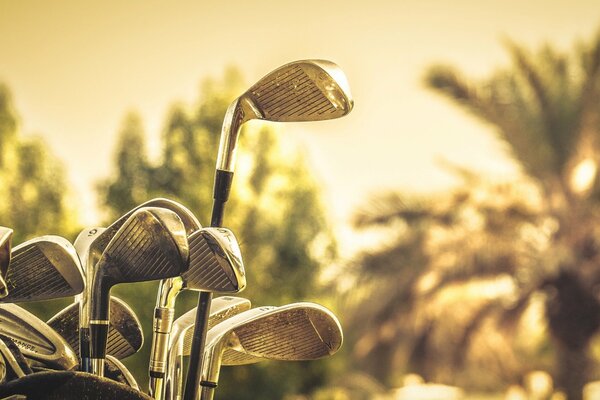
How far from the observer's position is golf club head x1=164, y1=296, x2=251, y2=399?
1685 mm

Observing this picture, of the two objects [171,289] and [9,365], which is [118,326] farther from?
[9,365]

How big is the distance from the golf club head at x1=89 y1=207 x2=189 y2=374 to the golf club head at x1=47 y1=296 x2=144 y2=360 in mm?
215

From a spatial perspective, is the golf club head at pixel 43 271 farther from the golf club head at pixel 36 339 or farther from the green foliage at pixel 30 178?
the green foliage at pixel 30 178

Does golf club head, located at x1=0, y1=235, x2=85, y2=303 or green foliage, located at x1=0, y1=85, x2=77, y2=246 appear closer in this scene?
golf club head, located at x1=0, y1=235, x2=85, y2=303

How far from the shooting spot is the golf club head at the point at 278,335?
164 centimetres

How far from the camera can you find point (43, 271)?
1.56 meters

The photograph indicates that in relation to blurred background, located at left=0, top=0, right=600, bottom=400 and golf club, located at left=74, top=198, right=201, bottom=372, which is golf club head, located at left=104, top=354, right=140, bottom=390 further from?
blurred background, located at left=0, top=0, right=600, bottom=400

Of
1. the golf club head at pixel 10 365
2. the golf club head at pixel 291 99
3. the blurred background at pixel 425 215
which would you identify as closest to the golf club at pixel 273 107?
the golf club head at pixel 291 99

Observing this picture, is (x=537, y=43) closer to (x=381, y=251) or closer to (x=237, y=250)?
(x=381, y=251)

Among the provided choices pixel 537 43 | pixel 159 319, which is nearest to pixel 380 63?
pixel 537 43

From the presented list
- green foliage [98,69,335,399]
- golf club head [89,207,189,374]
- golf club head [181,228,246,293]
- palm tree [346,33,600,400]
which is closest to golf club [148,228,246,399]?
golf club head [181,228,246,293]

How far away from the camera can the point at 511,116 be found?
472 inches

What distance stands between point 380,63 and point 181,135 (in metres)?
8.56

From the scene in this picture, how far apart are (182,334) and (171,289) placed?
170 millimetres
